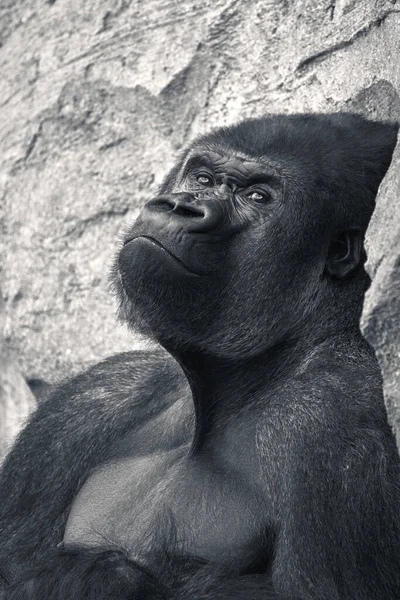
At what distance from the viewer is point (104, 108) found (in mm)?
5875

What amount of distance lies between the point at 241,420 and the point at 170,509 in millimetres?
349

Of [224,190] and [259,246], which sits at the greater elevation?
[224,190]

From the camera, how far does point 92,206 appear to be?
5824mm

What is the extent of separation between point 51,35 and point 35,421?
2.33 m

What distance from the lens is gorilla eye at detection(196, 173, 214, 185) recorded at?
4.11 meters

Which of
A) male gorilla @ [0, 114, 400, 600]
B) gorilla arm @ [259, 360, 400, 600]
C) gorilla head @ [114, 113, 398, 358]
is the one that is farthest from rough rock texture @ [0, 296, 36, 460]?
gorilla arm @ [259, 360, 400, 600]

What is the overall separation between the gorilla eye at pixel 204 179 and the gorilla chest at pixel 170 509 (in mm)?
854

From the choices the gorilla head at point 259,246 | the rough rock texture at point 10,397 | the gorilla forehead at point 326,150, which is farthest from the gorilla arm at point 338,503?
the rough rock texture at point 10,397

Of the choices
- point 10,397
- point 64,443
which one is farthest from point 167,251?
point 10,397

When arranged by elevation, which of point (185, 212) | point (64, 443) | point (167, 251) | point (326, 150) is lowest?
point (64, 443)

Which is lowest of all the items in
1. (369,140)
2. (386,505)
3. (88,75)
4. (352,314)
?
(386,505)

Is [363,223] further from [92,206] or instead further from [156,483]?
[92,206]

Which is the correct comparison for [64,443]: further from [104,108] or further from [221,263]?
[104,108]

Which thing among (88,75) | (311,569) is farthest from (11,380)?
(311,569)
